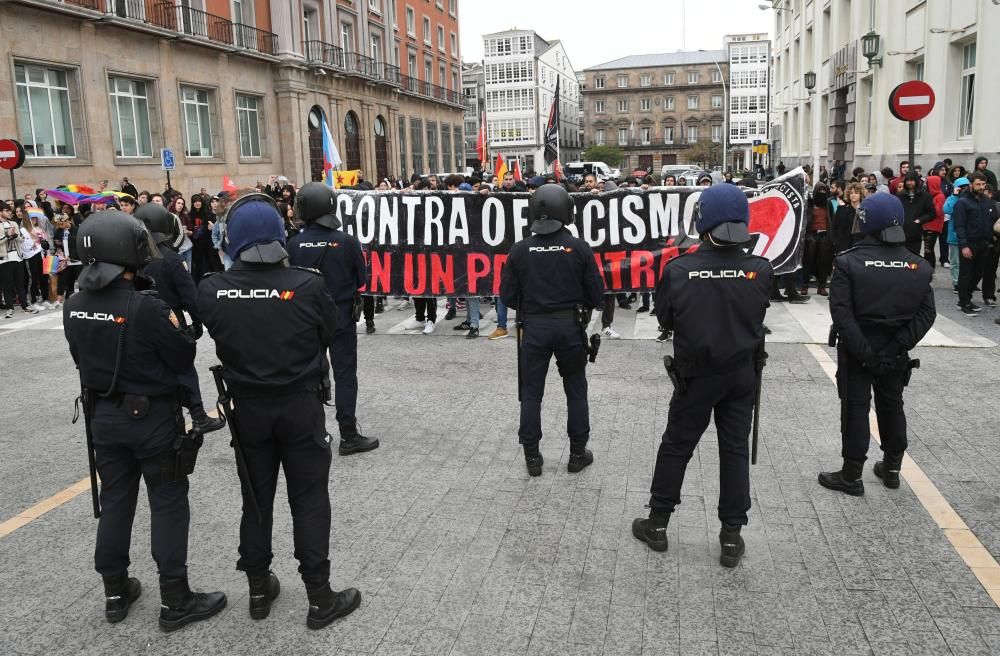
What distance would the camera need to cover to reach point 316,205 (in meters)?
6.40

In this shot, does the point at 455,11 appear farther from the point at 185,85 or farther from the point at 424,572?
the point at 424,572

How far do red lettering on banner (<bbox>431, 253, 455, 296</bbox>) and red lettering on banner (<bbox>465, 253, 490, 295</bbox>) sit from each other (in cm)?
24

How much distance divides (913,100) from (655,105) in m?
102

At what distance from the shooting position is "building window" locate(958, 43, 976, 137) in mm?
18703

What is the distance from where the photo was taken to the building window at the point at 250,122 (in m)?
34.3

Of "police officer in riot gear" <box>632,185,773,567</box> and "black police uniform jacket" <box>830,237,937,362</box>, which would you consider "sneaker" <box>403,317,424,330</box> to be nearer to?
"black police uniform jacket" <box>830,237,937,362</box>

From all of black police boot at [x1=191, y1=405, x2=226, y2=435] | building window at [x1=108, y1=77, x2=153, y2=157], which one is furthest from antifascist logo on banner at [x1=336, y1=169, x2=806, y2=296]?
building window at [x1=108, y1=77, x2=153, y2=157]

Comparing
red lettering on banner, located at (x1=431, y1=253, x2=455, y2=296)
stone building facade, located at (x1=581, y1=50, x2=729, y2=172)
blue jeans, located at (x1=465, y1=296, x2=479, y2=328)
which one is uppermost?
stone building facade, located at (x1=581, y1=50, x2=729, y2=172)

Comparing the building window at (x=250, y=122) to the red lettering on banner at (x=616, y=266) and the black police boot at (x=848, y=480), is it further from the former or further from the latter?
the black police boot at (x=848, y=480)

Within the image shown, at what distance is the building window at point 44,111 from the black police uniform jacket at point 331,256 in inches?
828

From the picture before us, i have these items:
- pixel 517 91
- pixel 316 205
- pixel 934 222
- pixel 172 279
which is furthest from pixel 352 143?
pixel 517 91

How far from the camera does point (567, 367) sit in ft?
19.2

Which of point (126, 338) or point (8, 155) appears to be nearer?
point (126, 338)

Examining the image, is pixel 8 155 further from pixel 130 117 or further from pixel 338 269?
pixel 338 269
